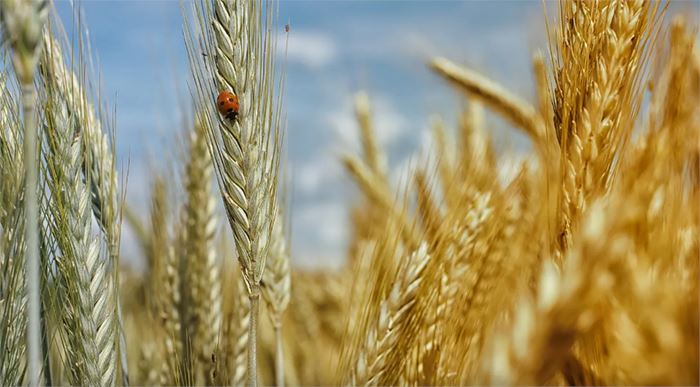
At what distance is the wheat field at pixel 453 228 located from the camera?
2.15 ft

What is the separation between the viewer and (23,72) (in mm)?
908

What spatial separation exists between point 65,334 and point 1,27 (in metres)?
0.53

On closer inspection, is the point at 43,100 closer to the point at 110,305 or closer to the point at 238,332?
the point at 110,305

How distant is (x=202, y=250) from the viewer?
185 centimetres

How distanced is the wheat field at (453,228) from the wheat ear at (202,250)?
0.10 m

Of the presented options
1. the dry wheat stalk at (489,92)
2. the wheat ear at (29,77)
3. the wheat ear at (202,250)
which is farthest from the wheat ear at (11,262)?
the dry wheat stalk at (489,92)

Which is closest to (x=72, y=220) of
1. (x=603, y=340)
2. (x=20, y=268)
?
(x=20, y=268)

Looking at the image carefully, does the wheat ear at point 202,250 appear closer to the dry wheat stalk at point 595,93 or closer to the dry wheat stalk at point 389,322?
the dry wheat stalk at point 389,322

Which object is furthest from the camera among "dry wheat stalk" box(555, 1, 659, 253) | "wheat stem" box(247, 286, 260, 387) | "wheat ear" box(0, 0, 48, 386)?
"wheat stem" box(247, 286, 260, 387)

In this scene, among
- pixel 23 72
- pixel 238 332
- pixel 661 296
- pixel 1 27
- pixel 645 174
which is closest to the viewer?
pixel 661 296

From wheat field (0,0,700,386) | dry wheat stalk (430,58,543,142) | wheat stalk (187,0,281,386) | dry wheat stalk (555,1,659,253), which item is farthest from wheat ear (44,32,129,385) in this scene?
dry wheat stalk (430,58,543,142)

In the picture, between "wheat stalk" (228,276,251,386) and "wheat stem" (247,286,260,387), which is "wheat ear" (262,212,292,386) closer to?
"wheat stalk" (228,276,251,386)

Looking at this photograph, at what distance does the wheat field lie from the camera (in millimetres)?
657

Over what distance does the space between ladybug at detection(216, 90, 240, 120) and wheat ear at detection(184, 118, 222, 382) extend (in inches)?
24.2
